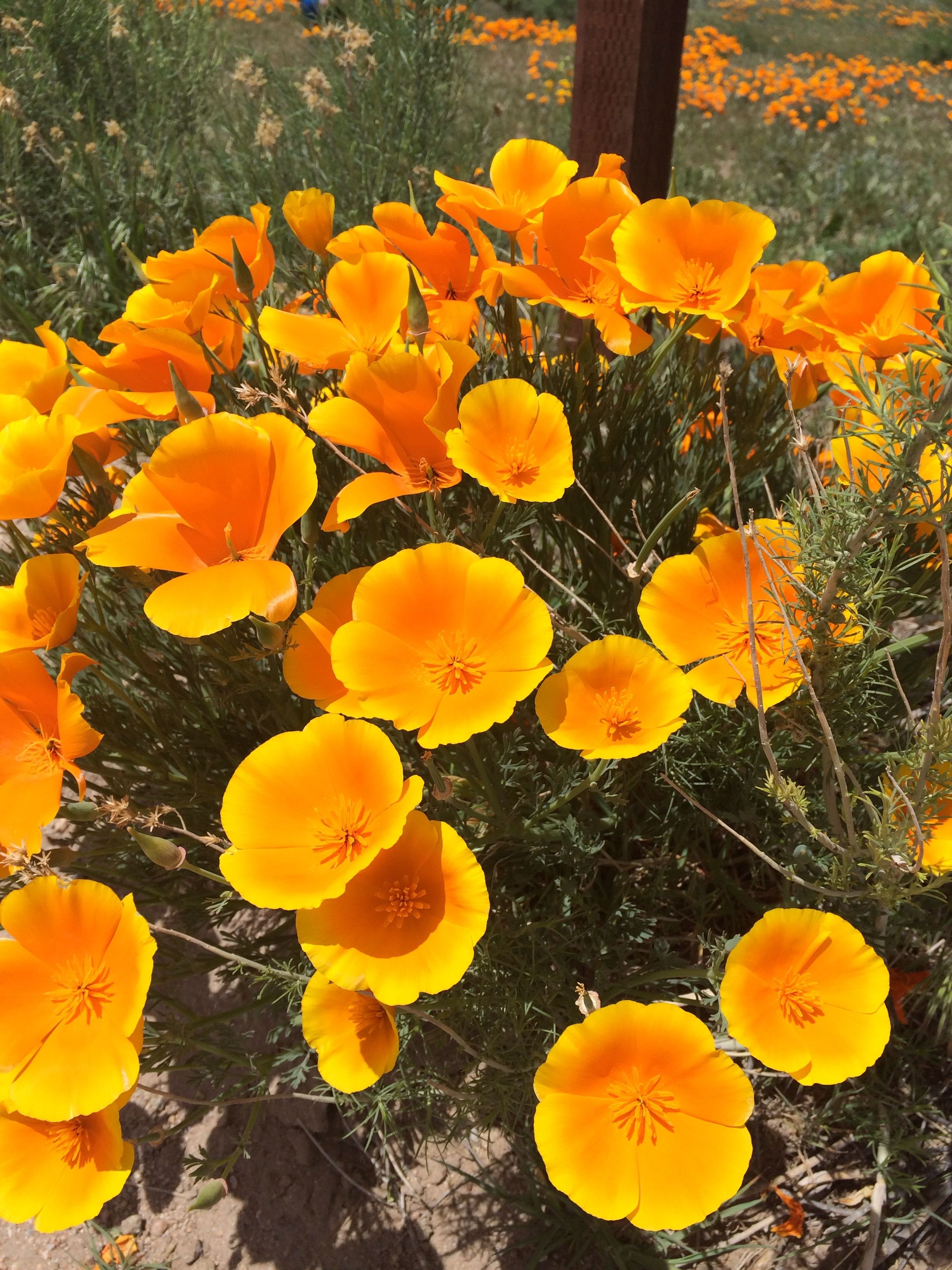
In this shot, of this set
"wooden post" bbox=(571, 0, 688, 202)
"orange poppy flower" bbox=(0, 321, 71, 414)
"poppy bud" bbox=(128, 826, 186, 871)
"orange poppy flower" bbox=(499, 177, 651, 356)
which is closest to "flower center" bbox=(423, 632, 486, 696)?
"poppy bud" bbox=(128, 826, 186, 871)

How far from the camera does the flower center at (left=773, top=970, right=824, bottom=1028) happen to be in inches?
40.8

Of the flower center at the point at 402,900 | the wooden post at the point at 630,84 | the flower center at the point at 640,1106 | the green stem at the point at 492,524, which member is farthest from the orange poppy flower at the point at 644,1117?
the wooden post at the point at 630,84

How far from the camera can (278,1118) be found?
66.1 inches

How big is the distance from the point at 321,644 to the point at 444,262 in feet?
2.31

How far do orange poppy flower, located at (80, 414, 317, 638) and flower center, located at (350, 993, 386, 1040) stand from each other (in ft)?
1.56

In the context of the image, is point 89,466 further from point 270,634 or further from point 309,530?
point 270,634

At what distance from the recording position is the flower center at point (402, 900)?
1.04 metres

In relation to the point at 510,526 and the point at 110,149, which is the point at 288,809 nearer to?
the point at 510,526

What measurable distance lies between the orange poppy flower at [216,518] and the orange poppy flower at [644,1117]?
1.95 ft

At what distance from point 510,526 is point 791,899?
0.70 m

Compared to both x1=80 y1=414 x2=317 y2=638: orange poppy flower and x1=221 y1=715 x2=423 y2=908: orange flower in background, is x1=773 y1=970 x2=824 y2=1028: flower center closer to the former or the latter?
x1=221 y1=715 x2=423 y2=908: orange flower in background

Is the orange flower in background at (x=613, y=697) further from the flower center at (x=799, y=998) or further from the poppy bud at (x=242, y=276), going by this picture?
the poppy bud at (x=242, y=276)

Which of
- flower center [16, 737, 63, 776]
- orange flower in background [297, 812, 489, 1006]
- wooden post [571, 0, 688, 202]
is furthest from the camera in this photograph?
wooden post [571, 0, 688, 202]

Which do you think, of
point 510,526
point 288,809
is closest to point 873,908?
point 510,526
